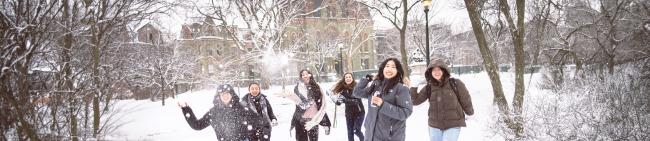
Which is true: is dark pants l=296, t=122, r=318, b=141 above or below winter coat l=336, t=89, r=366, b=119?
below

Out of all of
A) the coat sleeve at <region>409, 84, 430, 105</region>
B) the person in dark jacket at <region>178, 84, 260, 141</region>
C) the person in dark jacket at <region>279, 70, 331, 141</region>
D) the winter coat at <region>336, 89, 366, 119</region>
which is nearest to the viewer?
the person in dark jacket at <region>178, 84, 260, 141</region>

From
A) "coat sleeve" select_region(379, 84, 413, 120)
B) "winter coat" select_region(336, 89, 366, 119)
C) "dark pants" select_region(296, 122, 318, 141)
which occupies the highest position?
"coat sleeve" select_region(379, 84, 413, 120)

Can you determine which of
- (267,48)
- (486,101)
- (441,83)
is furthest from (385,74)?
(267,48)

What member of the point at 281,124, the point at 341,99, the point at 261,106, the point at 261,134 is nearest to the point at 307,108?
the point at 341,99

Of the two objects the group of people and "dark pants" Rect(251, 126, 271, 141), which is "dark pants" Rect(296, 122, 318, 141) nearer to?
the group of people

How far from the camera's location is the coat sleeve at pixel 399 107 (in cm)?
448

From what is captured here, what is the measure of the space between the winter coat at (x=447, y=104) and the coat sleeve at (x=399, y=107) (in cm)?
91

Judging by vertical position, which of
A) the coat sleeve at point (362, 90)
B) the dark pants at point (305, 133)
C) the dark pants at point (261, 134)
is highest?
the coat sleeve at point (362, 90)

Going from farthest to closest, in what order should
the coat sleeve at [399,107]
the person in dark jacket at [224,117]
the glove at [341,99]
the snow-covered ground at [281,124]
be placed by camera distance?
the snow-covered ground at [281,124] < the glove at [341,99] < the person in dark jacket at [224,117] < the coat sleeve at [399,107]

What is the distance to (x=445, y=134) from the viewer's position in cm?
534

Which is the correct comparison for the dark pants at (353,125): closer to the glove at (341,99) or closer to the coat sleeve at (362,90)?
the glove at (341,99)

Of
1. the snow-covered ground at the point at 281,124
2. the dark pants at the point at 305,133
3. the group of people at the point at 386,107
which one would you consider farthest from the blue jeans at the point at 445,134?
the dark pants at the point at 305,133

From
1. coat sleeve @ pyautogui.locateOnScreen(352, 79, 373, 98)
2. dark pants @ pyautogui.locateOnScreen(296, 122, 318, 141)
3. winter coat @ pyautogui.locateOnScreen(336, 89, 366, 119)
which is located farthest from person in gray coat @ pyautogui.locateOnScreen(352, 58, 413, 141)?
winter coat @ pyautogui.locateOnScreen(336, 89, 366, 119)

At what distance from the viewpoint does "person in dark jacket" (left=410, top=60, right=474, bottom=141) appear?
5297mm
